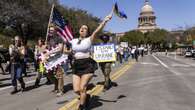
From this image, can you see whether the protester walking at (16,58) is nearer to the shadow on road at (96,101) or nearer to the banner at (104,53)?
the banner at (104,53)

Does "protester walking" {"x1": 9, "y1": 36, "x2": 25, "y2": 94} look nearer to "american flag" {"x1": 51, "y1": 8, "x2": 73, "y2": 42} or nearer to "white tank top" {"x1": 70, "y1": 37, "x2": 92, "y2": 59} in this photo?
"american flag" {"x1": 51, "y1": 8, "x2": 73, "y2": 42}

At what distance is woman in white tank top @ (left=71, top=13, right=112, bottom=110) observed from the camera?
32.7ft

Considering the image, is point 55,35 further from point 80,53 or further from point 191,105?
point 191,105

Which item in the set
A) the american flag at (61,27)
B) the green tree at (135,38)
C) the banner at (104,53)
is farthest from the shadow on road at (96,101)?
the green tree at (135,38)

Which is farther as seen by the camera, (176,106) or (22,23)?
(22,23)

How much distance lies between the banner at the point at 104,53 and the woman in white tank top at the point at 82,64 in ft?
15.4

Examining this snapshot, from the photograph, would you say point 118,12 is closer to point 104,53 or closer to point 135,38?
point 104,53

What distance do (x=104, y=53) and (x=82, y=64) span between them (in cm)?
499

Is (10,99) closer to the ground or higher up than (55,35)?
closer to the ground

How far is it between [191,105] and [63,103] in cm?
302

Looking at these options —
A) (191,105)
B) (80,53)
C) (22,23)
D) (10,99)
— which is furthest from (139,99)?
(22,23)

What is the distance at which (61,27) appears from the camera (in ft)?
44.5

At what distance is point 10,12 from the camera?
43719mm

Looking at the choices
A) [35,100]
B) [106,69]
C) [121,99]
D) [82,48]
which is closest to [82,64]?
[82,48]
